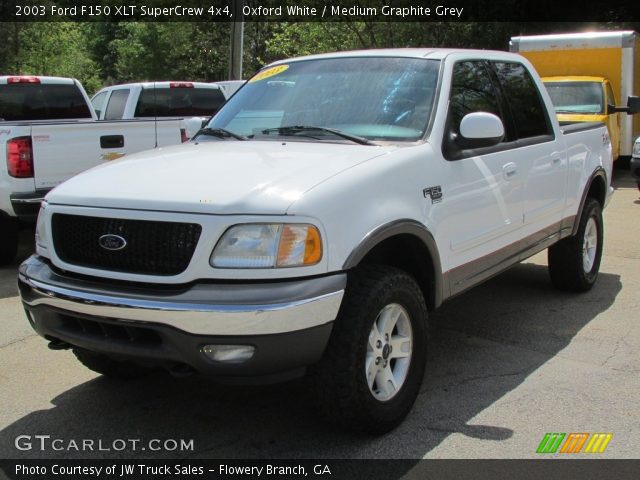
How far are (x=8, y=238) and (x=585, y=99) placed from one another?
36.7ft

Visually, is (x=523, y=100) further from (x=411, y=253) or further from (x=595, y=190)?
(x=411, y=253)

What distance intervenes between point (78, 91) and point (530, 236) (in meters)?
7.39

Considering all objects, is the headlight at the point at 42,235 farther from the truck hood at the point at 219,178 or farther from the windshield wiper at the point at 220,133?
the windshield wiper at the point at 220,133

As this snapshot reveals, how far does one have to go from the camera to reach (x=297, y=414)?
3.80 metres

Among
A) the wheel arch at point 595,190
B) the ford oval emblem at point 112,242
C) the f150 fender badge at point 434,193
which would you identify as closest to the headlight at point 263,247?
the ford oval emblem at point 112,242

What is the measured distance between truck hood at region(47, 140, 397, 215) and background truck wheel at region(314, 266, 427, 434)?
53 centimetres

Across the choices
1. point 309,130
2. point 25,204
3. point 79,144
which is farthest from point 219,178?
point 79,144

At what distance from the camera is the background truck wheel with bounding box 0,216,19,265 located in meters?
7.36

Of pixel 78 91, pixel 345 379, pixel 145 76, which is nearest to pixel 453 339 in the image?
pixel 345 379

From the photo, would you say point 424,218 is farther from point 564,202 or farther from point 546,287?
point 546,287

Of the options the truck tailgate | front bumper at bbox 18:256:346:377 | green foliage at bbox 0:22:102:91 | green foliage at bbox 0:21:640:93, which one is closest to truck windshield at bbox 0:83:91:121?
the truck tailgate

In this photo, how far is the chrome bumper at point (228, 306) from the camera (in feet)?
9.46

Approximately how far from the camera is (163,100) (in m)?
12.6

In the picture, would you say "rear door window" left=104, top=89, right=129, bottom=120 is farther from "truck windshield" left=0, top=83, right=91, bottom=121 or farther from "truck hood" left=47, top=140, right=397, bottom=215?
"truck hood" left=47, top=140, right=397, bottom=215
